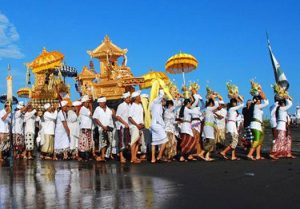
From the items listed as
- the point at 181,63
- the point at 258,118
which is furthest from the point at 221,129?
the point at 181,63

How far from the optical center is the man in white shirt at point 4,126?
1401 cm

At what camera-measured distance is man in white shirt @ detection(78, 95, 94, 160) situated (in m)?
13.3

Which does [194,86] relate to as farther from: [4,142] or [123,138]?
[4,142]

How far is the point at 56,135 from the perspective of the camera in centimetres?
1430

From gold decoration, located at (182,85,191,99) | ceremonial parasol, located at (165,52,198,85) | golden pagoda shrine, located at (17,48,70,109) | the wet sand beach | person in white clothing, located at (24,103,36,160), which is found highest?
golden pagoda shrine, located at (17,48,70,109)

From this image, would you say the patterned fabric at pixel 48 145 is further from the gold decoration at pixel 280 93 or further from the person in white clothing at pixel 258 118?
the gold decoration at pixel 280 93

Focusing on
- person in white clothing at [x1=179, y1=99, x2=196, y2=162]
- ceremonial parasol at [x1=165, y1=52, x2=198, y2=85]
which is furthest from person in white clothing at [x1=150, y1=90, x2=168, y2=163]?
ceremonial parasol at [x1=165, y1=52, x2=198, y2=85]

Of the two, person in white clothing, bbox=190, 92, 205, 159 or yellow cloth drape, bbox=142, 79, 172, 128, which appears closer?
person in white clothing, bbox=190, 92, 205, 159

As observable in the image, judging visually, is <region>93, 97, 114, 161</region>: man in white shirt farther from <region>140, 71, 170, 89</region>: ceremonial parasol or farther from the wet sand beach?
<region>140, 71, 170, 89</region>: ceremonial parasol

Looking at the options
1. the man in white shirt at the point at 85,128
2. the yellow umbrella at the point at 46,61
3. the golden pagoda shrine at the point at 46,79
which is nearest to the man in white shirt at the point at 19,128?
the man in white shirt at the point at 85,128

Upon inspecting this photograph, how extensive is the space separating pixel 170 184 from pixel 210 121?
5.01m

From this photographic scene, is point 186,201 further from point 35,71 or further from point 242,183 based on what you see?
point 35,71

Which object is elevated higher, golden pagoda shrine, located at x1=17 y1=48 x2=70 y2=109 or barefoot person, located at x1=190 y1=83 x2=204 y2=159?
golden pagoda shrine, located at x1=17 y1=48 x2=70 y2=109

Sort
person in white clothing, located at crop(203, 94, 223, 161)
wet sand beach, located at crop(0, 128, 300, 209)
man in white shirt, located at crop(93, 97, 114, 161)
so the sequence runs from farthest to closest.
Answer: man in white shirt, located at crop(93, 97, 114, 161) → person in white clothing, located at crop(203, 94, 223, 161) → wet sand beach, located at crop(0, 128, 300, 209)
